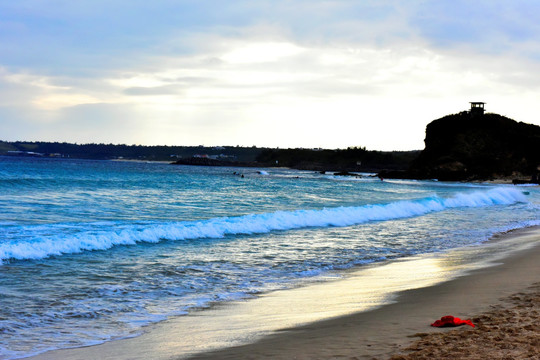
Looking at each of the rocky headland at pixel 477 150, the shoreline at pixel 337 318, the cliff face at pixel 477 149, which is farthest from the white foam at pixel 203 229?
the cliff face at pixel 477 149

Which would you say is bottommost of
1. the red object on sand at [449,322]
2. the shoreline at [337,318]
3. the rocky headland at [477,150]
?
the shoreline at [337,318]

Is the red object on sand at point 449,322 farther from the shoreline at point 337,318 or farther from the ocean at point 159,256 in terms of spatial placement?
the ocean at point 159,256

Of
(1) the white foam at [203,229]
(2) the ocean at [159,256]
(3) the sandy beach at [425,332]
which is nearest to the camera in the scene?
(3) the sandy beach at [425,332]

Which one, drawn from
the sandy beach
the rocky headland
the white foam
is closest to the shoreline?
the sandy beach

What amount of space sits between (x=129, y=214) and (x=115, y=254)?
10640 mm

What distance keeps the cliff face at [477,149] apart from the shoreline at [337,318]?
9823cm

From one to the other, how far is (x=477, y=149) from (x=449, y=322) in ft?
370

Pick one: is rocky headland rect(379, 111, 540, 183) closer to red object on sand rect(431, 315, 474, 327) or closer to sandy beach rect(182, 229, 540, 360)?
sandy beach rect(182, 229, 540, 360)

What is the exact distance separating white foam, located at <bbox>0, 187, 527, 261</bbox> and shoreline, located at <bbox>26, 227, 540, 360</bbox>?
6949 millimetres

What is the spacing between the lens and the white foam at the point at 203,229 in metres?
13.2

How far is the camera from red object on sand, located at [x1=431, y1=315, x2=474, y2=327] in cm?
627

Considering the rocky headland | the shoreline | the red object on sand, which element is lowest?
the shoreline

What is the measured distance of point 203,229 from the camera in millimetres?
18297

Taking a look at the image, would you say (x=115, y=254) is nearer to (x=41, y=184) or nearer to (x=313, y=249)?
(x=313, y=249)
